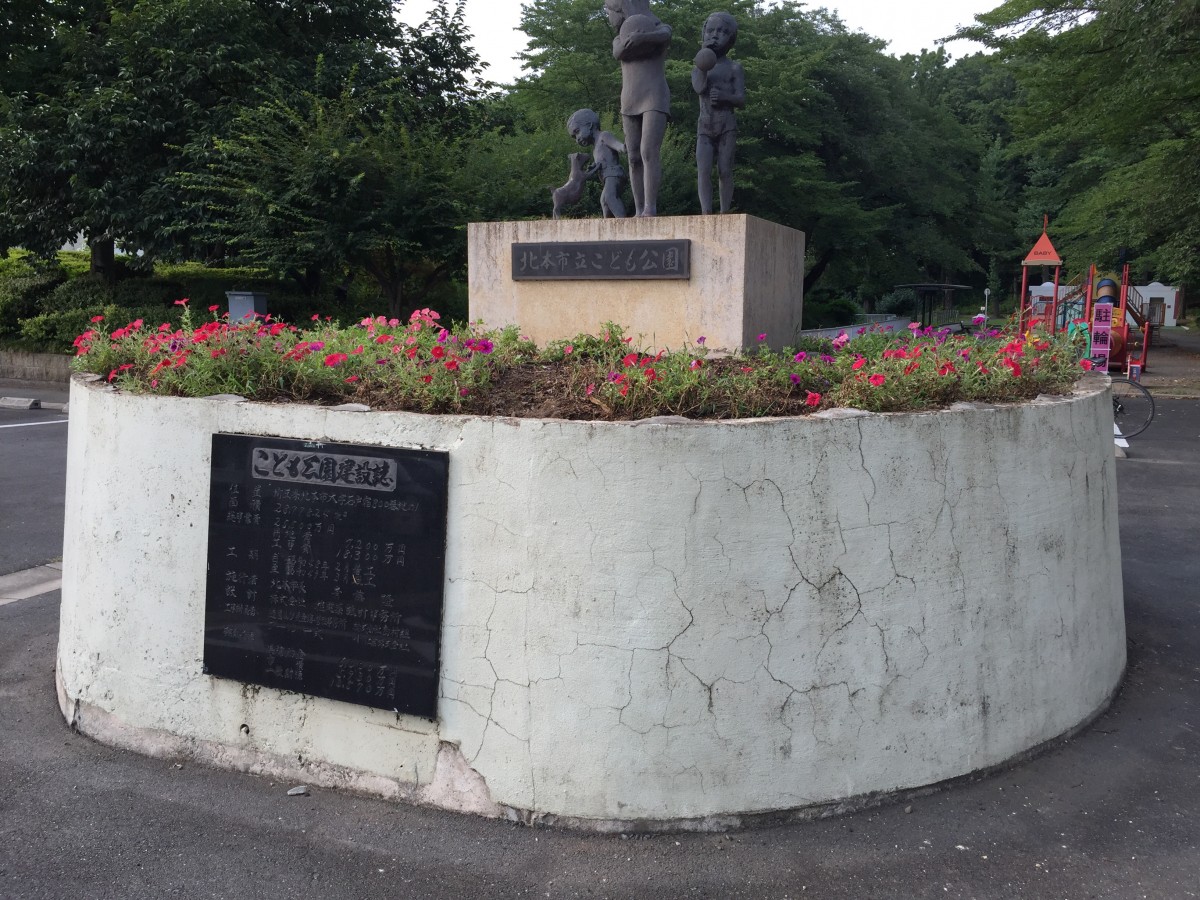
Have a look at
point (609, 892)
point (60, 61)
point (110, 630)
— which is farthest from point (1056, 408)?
point (60, 61)

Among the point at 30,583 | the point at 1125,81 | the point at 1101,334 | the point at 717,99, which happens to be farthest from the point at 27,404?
the point at 1125,81

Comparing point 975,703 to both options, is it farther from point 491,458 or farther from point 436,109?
point 436,109

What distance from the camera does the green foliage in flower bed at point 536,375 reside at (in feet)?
12.0

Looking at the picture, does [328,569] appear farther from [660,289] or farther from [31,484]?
[31,484]

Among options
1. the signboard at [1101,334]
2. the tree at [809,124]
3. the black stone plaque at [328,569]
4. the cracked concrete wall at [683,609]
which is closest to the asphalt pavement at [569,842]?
the cracked concrete wall at [683,609]

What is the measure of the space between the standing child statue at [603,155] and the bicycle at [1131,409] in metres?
6.55

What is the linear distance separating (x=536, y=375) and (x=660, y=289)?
2.00 metres

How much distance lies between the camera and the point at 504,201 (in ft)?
56.9

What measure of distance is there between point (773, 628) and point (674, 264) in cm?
339

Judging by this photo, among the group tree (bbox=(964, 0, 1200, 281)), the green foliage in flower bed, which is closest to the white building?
tree (bbox=(964, 0, 1200, 281))

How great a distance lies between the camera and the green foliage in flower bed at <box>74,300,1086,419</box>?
3.67 metres

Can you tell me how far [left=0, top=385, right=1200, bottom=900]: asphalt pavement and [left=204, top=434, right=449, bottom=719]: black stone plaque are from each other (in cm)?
45

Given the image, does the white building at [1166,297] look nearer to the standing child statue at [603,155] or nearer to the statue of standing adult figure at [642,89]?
the standing child statue at [603,155]

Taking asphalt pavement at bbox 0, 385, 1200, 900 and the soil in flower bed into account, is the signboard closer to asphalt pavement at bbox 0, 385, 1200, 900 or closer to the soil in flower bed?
asphalt pavement at bbox 0, 385, 1200, 900
